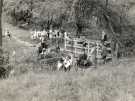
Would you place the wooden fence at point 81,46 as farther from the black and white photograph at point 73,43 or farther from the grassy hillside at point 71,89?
the grassy hillside at point 71,89

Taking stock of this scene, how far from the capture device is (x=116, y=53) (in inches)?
549

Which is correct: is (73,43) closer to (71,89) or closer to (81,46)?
(81,46)

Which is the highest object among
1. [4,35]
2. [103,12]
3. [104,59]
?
[103,12]

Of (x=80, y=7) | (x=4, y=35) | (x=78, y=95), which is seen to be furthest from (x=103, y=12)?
(x=78, y=95)

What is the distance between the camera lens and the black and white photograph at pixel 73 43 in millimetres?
9680

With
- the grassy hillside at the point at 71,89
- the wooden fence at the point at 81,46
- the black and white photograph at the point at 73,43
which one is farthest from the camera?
the wooden fence at the point at 81,46

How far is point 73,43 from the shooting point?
14625mm

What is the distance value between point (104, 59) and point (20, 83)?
7.11 meters

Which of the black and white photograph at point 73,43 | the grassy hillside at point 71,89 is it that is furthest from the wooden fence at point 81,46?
the grassy hillside at point 71,89

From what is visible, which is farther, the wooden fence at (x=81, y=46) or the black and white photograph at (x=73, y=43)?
the wooden fence at (x=81, y=46)

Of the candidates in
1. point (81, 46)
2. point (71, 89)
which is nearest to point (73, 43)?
point (81, 46)

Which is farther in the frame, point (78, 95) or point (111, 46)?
point (111, 46)

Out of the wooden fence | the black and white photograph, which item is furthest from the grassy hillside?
the wooden fence

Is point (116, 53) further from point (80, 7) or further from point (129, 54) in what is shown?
point (80, 7)
